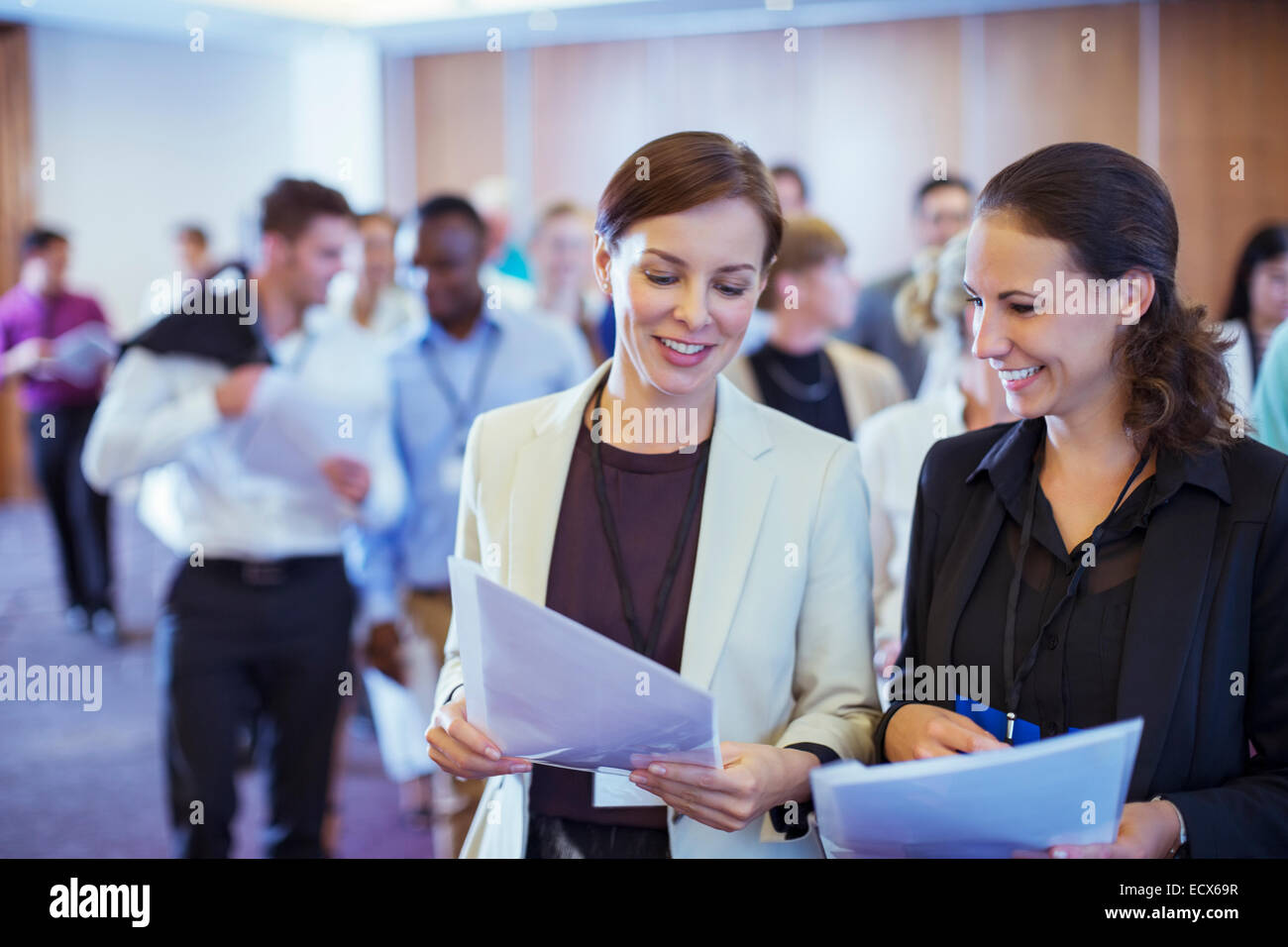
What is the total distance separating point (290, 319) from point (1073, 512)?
195cm

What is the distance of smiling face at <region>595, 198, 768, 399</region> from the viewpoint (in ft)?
4.42

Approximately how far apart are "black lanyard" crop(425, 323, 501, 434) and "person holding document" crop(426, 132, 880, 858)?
4.28 feet

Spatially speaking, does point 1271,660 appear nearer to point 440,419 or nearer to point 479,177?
point 440,419

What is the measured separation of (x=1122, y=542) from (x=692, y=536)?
0.50 meters

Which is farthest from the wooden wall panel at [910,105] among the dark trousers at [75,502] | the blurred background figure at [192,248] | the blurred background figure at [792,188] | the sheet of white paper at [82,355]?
the dark trousers at [75,502]

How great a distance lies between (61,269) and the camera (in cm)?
573

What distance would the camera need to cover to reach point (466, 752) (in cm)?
131

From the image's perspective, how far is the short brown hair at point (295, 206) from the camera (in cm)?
261

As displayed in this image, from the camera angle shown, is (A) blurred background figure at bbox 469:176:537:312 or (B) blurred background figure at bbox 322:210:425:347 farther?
(A) blurred background figure at bbox 469:176:537:312

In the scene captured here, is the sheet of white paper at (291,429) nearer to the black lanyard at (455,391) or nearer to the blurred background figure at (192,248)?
the black lanyard at (455,391)

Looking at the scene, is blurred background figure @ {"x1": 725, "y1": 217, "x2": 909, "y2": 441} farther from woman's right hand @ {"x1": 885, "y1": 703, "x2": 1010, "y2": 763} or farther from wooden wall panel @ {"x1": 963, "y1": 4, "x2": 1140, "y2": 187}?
wooden wall panel @ {"x1": 963, "y1": 4, "x2": 1140, "y2": 187}

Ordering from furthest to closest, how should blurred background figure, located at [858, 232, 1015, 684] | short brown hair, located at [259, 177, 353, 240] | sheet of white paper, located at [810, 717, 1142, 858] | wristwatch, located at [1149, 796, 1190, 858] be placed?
short brown hair, located at [259, 177, 353, 240], blurred background figure, located at [858, 232, 1015, 684], wristwatch, located at [1149, 796, 1190, 858], sheet of white paper, located at [810, 717, 1142, 858]

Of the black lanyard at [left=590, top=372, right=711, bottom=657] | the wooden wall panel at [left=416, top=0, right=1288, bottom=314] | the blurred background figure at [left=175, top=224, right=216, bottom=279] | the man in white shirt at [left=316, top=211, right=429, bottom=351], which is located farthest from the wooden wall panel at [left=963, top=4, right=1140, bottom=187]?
the black lanyard at [left=590, top=372, right=711, bottom=657]
